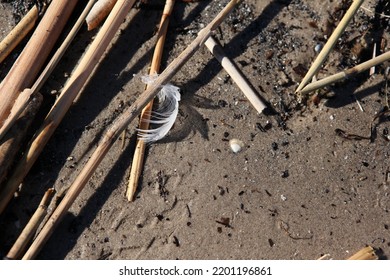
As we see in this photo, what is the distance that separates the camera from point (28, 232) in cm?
354

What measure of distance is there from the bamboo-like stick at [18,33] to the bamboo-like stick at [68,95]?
0.41 meters

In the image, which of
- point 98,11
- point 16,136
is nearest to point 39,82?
point 16,136

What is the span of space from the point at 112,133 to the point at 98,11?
82cm

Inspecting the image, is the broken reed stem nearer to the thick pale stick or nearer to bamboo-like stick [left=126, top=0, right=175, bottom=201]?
bamboo-like stick [left=126, top=0, right=175, bottom=201]

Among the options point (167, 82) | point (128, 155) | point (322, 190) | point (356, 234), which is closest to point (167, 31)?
point (167, 82)

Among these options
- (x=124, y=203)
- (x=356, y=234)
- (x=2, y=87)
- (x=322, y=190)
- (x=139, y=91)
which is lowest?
(x=356, y=234)

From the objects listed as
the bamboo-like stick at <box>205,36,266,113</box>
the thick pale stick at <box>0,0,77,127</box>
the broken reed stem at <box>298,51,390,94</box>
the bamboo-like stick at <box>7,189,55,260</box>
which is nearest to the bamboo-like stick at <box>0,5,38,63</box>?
the thick pale stick at <box>0,0,77,127</box>

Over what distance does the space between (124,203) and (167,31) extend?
45.5 inches

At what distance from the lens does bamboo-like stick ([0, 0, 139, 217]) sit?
362 centimetres

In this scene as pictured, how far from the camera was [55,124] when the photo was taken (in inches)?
146

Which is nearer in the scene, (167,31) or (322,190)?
(322,190)

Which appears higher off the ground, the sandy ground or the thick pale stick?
the thick pale stick

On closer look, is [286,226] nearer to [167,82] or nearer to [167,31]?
[167,82]

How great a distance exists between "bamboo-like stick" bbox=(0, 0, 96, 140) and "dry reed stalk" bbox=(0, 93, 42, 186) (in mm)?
51
